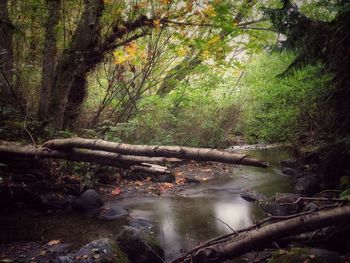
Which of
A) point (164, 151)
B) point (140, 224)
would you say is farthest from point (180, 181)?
point (164, 151)

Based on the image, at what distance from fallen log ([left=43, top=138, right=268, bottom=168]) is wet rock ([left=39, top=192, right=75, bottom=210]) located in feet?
7.56

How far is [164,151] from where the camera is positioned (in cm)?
418

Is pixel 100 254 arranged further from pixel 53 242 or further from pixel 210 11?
pixel 210 11

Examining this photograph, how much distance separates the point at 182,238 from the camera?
22.0 feet

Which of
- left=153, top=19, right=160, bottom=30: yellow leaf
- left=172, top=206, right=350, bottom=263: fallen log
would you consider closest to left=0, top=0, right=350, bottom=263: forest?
left=172, top=206, right=350, bottom=263: fallen log

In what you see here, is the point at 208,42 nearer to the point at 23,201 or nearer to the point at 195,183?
the point at 195,183

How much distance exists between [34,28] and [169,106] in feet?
20.8

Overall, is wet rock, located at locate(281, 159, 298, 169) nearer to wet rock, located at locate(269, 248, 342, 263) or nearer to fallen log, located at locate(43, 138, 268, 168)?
wet rock, located at locate(269, 248, 342, 263)

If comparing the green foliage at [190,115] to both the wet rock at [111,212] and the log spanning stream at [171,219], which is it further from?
the wet rock at [111,212]

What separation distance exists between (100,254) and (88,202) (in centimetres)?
309

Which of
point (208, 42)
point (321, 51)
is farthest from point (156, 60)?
point (321, 51)

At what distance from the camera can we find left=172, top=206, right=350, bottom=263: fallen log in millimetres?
4215

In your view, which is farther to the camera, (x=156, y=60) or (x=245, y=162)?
(x=156, y=60)

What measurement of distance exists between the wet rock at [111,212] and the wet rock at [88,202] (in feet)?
0.61
